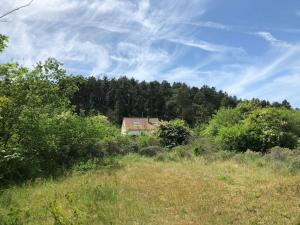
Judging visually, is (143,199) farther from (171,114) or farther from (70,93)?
(171,114)

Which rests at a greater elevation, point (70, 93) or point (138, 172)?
point (70, 93)

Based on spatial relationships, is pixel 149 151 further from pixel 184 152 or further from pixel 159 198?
pixel 159 198

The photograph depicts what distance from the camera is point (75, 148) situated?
17969 millimetres

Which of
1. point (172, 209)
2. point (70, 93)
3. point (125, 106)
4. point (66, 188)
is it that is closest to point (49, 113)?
point (70, 93)

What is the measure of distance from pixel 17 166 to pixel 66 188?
334cm

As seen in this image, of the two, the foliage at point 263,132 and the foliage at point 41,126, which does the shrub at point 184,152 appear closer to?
the foliage at point 263,132

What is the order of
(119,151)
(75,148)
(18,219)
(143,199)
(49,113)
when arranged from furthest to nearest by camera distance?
(119,151)
(75,148)
(49,113)
(143,199)
(18,219)

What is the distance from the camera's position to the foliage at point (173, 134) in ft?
79.2

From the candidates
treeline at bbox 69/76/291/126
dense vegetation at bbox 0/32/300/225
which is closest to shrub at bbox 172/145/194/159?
dense vegetation at bbox 0/32/300/225

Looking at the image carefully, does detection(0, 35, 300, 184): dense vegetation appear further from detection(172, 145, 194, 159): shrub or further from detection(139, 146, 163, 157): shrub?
detection(172, 145, 194, 159): shrub

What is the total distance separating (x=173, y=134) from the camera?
79.0 feet

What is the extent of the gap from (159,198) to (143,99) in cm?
7435

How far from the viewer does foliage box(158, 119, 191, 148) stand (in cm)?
2412

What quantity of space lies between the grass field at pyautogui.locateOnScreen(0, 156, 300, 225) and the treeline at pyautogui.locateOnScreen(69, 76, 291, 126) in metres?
64.8
